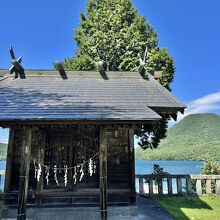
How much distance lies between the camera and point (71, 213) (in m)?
8.54

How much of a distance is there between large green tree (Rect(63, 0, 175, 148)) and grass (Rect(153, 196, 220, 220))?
13.9 ft

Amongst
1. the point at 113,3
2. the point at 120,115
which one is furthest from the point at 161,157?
the point at 120,115

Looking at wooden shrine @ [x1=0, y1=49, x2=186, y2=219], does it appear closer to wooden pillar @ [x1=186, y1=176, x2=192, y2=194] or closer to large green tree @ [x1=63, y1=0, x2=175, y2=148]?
wooden pillar @ [x1=186, y1=176, x2=192, y2=194]

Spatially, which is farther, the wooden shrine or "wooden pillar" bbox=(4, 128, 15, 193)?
"wooden pillar" bbox=(4, 128, 15, 193)

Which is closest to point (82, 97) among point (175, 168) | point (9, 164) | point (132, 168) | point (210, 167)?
point (132, 168)

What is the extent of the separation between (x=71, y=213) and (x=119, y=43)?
36.3ft

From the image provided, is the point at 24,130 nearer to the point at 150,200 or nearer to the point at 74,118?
the point at 74,118

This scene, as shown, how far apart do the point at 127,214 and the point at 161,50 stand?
10321mm

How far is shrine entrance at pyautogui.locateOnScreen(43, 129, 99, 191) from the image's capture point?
9.05 metres

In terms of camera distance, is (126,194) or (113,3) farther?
(113,3)

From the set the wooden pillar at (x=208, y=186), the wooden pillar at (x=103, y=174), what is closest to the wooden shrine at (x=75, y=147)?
the wooden pillar at (x=103, y=174)

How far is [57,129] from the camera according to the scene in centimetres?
923

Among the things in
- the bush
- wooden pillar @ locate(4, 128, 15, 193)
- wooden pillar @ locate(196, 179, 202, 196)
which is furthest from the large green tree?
wooden pillar @ locate(4, 128, 15, 193)

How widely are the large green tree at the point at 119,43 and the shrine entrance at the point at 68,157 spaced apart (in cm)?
640
